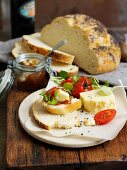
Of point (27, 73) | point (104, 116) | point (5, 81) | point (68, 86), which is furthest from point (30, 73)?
point (104, 116)

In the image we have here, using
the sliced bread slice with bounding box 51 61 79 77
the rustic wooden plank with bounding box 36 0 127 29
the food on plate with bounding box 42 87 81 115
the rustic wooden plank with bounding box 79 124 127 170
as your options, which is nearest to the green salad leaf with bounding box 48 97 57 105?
the food on plate with bounding box 42 87 81 115

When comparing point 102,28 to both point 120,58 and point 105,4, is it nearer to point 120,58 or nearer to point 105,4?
point 120,58

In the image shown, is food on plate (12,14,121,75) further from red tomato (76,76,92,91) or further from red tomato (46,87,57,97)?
red tomato (46,87,57,97)

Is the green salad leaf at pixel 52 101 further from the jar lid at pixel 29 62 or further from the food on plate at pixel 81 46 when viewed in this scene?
the food on plate at pixel 81 46

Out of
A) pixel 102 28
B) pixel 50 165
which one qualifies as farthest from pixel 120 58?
pixel 50 165

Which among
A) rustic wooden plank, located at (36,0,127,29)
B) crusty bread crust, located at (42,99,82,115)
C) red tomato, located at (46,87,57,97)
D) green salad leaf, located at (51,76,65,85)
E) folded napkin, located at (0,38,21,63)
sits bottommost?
rustic wooden plank, located at (36,0,127,29)
